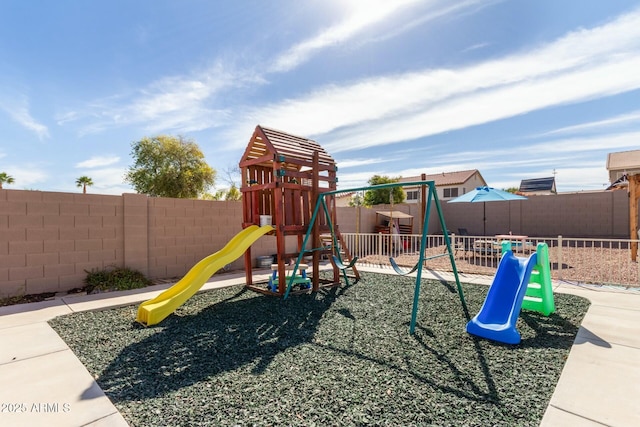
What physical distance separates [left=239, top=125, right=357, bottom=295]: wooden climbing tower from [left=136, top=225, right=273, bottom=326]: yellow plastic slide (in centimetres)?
48

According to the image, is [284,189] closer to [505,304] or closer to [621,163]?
[505,304]

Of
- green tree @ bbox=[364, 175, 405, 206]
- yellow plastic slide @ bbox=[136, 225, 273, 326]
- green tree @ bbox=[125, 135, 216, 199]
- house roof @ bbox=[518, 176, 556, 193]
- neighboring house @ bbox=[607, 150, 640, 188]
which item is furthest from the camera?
house roof @ bbox=[518, 176, 556, 193]

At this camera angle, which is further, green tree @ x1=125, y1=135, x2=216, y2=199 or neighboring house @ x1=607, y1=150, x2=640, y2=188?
neighboring house @ x1=607, y1=150, x2=640, y2=188

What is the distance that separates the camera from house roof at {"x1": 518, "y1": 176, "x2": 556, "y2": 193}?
3238 centimetres

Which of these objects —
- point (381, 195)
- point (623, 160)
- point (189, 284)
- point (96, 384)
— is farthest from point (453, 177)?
point (96, 384)

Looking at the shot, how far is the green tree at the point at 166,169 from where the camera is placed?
19453mm

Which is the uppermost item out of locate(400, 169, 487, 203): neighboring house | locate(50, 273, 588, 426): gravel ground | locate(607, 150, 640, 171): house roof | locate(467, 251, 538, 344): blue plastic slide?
locate(607, 150, 640, 171): house roof

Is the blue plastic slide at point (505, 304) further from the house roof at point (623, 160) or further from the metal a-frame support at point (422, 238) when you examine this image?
the house roof at point (623, 160)

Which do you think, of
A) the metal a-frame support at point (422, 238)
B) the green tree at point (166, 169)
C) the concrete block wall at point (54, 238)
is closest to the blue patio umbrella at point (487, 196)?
the metal a-frame support at point (422, 238)

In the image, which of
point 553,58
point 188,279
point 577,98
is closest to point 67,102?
point 188,279

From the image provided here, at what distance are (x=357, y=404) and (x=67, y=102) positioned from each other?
963 cm

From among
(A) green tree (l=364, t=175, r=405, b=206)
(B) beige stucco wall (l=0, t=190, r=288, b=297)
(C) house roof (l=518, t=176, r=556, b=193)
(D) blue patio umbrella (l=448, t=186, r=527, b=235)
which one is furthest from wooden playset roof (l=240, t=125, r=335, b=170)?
(C) house roof (l=518, t=176, r=556, b=193)

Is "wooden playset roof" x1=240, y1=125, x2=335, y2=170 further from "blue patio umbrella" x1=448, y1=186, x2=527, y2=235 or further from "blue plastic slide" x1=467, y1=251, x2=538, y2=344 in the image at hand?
"blue patio umbrella" x1=448, y1=186, x2=527, y2=235

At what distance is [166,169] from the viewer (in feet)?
64.0
